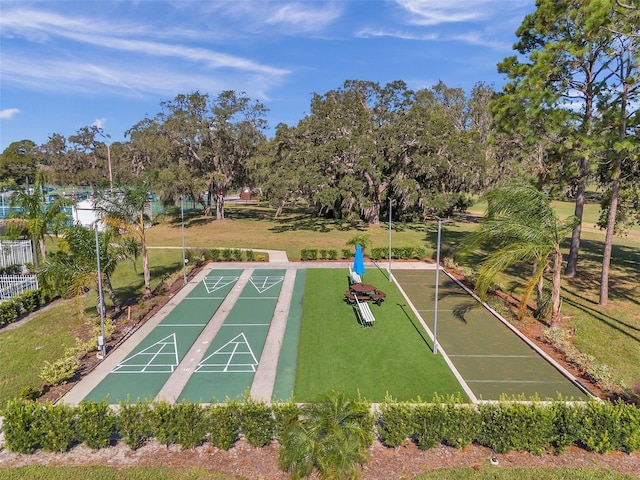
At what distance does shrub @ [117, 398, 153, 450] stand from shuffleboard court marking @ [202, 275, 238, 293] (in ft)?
43.2

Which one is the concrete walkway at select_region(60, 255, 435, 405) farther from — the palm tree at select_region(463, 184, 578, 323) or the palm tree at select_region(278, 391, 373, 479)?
the palm tree at select_region(463, 184, 578, 323)

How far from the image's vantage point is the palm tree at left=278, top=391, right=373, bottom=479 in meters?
7.93

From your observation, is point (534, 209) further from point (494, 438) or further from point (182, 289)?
point (182, 289)

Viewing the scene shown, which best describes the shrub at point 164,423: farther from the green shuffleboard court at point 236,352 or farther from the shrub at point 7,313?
the shrub at point 7,313

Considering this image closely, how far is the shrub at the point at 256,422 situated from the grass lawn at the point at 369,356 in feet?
6.37

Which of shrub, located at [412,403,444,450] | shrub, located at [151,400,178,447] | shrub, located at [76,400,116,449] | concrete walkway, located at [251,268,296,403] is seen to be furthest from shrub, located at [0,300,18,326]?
shrub, located at [412,403,444,450]

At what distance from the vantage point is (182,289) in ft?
74.5

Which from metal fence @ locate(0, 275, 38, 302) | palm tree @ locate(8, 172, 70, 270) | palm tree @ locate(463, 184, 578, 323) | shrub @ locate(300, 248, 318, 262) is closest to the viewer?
palm tree @ locate(463, 184, 578, 323)

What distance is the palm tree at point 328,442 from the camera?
793 centimetres

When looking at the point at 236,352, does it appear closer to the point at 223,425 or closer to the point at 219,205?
the point at 223,425

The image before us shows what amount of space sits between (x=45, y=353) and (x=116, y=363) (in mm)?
2944

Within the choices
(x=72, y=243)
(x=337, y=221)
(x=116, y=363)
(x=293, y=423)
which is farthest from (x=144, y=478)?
(x=337, y=221)

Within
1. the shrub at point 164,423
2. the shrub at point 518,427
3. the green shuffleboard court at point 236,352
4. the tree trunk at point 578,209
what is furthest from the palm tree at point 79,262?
the tree trunk at point 578,209

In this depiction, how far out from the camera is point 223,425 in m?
9.27
